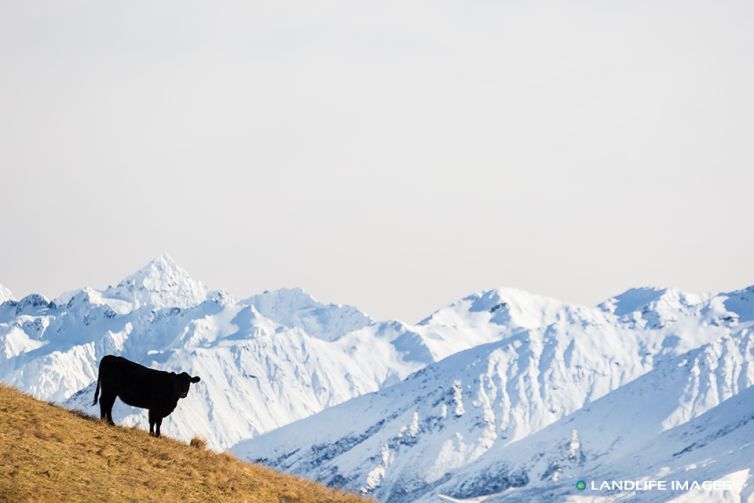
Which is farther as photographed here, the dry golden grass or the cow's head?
the cow's head

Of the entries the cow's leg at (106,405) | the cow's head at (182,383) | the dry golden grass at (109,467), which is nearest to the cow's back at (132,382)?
the cow's leg at (106,405)

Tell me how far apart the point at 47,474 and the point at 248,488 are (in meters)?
7.94

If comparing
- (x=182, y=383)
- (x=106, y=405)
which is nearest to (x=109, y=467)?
(x=106, y=405)

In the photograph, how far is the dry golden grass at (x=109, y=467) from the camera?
110 feet

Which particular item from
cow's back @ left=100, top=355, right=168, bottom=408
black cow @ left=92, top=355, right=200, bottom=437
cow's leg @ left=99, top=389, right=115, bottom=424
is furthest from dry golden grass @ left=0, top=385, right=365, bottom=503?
cow's back @ left=100, top=355, right=168, bottom=408

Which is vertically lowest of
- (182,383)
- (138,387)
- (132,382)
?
(182,383)

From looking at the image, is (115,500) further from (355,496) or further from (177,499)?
(355,496)

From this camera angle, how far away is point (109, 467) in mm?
37062

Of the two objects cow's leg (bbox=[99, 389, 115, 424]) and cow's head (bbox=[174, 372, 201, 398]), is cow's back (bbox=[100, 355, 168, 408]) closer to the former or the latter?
cow's leg (bbox=[99, 389, 115, 424])

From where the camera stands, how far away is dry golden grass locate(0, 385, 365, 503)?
33531 mm

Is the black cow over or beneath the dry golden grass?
over

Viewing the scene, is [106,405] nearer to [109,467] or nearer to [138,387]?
[138,387]

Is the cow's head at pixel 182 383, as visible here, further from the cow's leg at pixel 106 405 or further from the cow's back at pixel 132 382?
the cow's leg at pixel 106 405

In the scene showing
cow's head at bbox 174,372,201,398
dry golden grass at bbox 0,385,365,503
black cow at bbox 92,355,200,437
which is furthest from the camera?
cow's head at bbox 174,372,201,398
